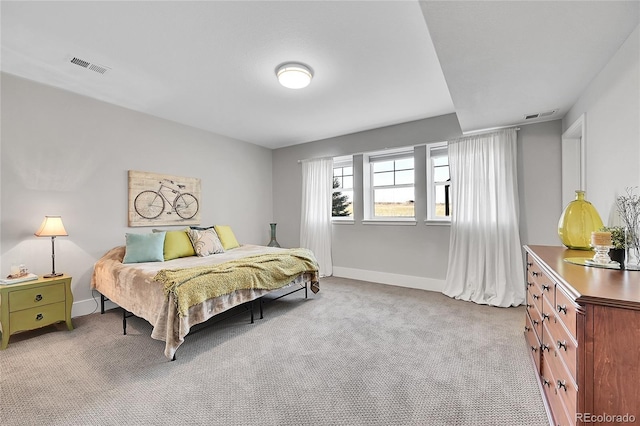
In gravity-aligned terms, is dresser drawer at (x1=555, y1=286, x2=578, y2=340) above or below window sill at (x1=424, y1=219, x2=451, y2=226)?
below

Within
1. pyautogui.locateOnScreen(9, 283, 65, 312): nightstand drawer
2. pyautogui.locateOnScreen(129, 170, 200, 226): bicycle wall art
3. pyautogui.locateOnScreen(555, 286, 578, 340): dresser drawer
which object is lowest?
pyautogui.locateOnScreen(9, 283, 65, 312): nightstand drawer

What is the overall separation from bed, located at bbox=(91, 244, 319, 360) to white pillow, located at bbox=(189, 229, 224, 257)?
37 cm

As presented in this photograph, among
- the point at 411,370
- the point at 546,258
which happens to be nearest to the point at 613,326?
the point at 546,258

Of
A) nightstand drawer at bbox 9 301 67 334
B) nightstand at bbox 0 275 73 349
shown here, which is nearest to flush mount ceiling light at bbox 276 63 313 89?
nightstand at bbox 0 275 73 349

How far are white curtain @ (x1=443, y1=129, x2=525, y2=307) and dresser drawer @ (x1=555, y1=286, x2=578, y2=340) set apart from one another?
2434mm

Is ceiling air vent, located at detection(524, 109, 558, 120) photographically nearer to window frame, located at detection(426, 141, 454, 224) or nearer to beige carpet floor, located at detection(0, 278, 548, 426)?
window frame, located at detection(426, 141, 454, 224)

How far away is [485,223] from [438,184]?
0.88m

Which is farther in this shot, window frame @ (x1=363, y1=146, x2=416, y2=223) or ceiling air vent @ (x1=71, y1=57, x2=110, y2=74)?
window frame @ (x1=363, y1=146, x2=416, y2=223)

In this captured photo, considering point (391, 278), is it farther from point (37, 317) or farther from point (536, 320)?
point (37, 317)

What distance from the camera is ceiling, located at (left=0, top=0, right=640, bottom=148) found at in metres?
1.68

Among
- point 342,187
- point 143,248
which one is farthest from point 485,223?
point 143,248

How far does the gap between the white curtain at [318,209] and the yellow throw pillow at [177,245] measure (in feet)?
6.89

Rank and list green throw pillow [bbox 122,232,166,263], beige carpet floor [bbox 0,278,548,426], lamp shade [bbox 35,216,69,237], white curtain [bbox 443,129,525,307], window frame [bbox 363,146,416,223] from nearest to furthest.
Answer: beige carpet floor [bbox 0,278,548,426]
lamp shade [bbox 35,216,69,237]
green throw pillow [bbox 122,232,166,263]
white curtain [bbox 443,129,525,307]
window frame [bbox 363,146,416,223]

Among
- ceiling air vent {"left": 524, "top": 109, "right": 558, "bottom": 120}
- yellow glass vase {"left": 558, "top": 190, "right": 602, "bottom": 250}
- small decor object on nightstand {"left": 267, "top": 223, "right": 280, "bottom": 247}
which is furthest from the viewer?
small decor object on nightstand {"left": 267, "top": 223, "right": 280, "bottom": 247}
